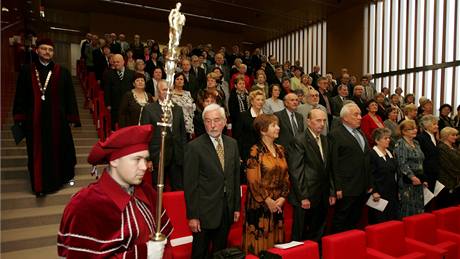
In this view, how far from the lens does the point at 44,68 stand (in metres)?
3.91

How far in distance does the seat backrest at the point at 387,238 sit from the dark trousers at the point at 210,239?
1.14 metres

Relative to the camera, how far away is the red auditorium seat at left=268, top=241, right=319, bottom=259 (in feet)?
7.82

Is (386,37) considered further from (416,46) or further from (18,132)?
(18,132)

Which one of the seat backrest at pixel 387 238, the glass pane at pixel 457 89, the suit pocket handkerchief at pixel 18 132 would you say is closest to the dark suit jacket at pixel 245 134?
the seat backrest at pixel 387 238

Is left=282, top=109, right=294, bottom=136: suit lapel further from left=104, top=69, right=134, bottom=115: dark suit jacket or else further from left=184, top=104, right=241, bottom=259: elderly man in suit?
left=104, top=69, right=134, bottom=115: dark suit jacket

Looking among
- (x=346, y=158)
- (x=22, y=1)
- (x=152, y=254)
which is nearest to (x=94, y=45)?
(x=22, y=1)

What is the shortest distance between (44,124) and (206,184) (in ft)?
6.85

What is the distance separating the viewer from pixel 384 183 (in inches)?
150

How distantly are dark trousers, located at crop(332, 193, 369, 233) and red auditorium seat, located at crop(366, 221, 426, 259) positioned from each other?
51 cm

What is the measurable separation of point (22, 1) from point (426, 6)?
32.8ft

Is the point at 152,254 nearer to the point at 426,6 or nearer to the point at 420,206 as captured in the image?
the point at 420,206

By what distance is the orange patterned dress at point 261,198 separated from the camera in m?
3.04

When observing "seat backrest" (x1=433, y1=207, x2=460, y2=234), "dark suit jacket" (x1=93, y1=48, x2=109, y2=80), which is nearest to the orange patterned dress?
"seat backrest" (x1=433, y1=207, x2=460, y2=234)

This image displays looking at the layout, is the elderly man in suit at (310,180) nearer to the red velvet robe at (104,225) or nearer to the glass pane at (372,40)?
the red velvet robe at (104,225)
